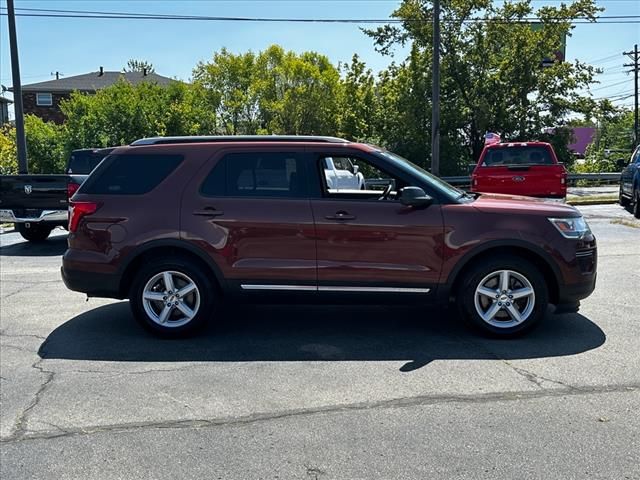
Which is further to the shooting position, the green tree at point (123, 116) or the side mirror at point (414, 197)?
the green tree at point (123, 116)

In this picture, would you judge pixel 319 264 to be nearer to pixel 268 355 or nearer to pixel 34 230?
pixel 268 355

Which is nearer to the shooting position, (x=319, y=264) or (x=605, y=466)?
(x=605, y=466)

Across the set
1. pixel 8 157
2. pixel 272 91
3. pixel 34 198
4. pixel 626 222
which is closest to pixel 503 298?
pixel 34 198

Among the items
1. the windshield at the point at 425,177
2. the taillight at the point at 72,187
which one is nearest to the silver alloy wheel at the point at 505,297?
the windshield at the point at 425,177

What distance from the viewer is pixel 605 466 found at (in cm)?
333

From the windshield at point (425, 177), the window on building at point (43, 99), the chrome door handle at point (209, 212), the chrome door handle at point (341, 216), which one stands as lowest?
the chrome door handle at point (341, 216)

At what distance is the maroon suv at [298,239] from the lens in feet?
18.1

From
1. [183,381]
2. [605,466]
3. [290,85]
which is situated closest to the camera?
[605,466]

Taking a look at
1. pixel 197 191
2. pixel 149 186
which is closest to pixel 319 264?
pixel 197 191

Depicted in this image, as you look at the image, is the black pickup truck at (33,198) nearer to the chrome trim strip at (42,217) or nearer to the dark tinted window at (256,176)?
the chrome trim strip at (42,217)

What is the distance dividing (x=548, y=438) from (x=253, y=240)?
2998 mm

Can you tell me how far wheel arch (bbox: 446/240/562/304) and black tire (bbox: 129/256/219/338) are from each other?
7.22 feet

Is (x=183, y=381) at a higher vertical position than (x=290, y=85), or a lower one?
lower

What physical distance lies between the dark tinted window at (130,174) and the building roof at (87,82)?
46.9 m
